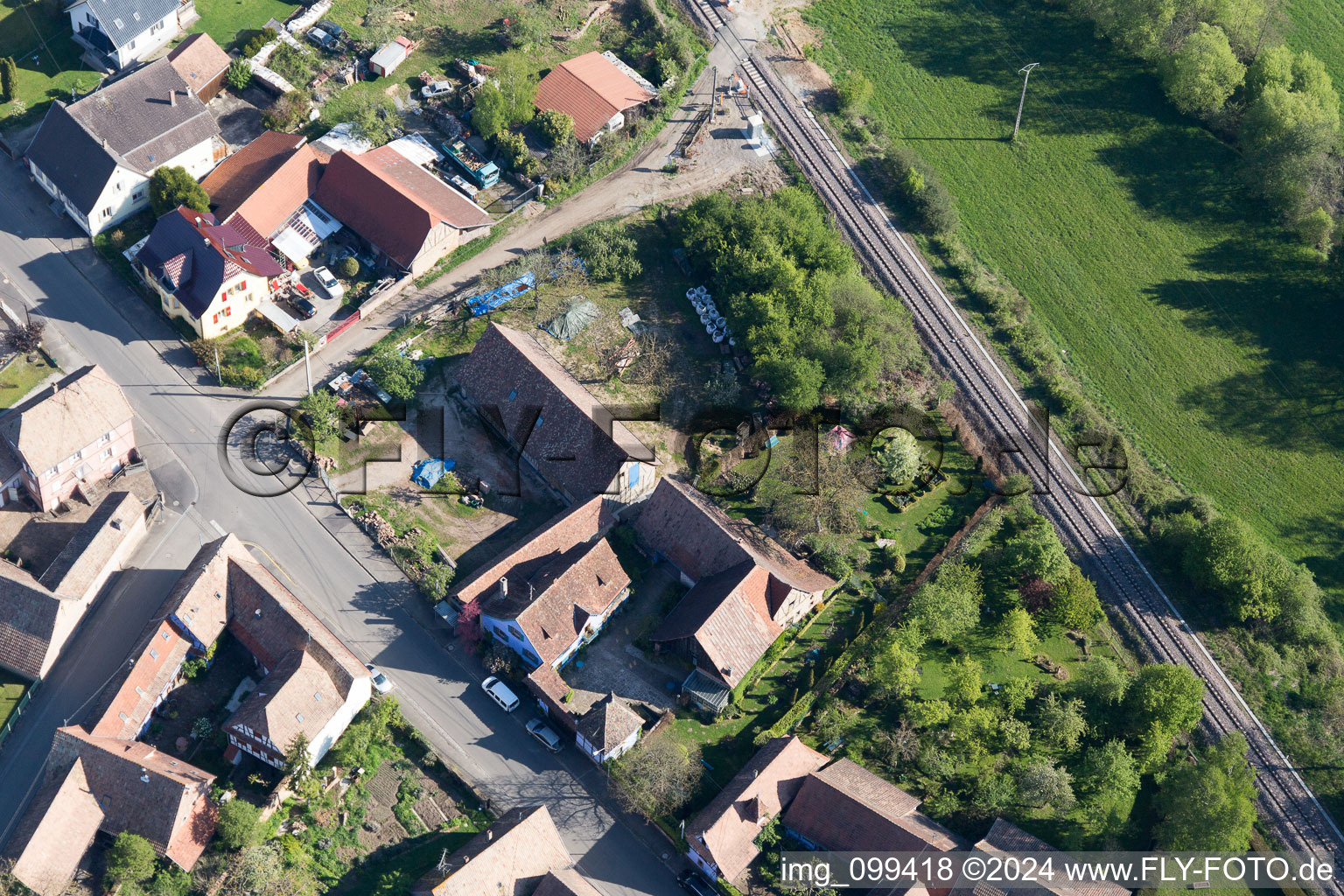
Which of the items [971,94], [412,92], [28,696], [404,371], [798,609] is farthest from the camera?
[971,94]

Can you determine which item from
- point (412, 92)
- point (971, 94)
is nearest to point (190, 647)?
point (412, 92)

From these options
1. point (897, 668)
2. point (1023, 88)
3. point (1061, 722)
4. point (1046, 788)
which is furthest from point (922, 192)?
point (1046, 788)

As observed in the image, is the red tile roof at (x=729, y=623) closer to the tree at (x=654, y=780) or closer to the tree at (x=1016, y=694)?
the tree at (x=654, y=780)

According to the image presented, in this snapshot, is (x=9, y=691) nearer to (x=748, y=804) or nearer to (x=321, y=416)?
(x=321, y=416)

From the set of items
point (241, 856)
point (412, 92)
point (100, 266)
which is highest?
point (412, 92)

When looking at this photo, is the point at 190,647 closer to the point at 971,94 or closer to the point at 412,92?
the point at 412,92

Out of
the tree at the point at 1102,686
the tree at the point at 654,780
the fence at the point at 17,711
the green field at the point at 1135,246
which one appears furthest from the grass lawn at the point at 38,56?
the tree at the point at 1102,686
